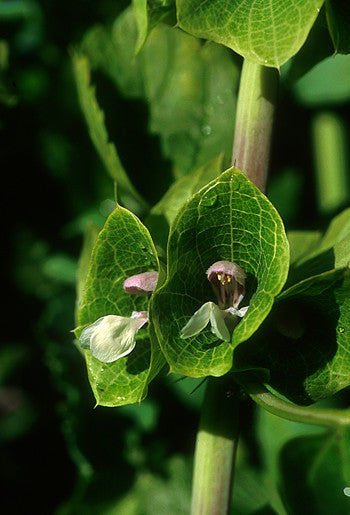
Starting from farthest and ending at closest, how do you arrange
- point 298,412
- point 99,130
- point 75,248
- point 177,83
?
1. point 75,248
2. point 177,83
3. point 99,130
4. point 298,412

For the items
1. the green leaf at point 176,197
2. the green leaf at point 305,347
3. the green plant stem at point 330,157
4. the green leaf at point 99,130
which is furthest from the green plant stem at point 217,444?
the green plant stem at point 330,157

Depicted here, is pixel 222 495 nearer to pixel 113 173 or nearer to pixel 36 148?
pixel 113 173

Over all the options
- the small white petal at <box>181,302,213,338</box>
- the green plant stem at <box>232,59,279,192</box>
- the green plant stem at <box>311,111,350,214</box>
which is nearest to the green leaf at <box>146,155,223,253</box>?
the green plant stem at <box>232,59,279,192</box>

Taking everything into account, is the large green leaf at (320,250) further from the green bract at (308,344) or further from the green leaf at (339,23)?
the green leaf at (339,23)

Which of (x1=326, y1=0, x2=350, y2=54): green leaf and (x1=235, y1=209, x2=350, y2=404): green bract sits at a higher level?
(x1=326, y1=0, x2=350, y2=54): green leaf

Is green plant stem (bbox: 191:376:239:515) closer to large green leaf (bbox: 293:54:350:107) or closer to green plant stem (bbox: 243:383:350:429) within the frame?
green plant stem (bbox: 243:383:350:429)

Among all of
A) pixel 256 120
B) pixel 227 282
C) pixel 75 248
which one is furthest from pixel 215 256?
pixel 75 248

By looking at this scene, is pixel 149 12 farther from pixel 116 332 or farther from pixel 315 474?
pixel 315 474
